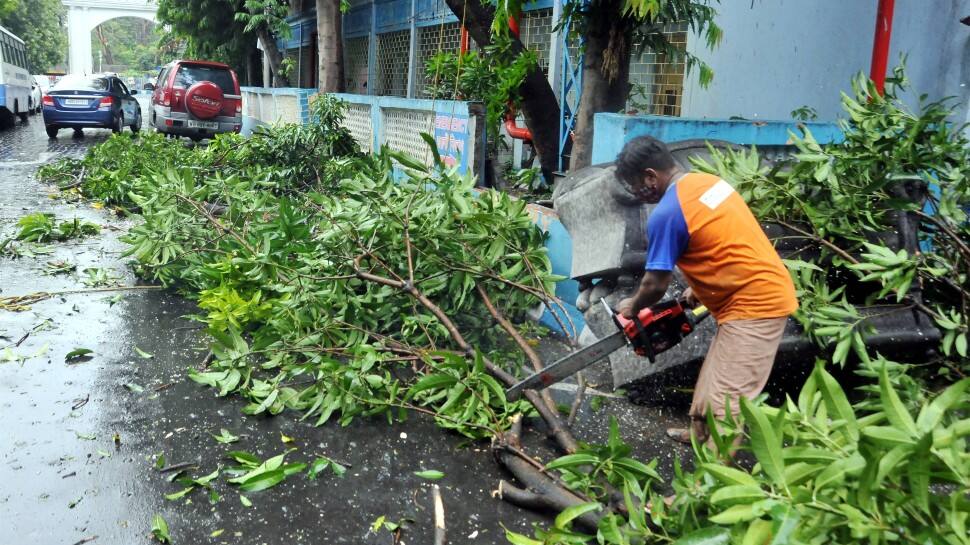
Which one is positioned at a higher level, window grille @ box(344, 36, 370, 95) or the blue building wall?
window grille @ box(344, 36, 370, 95)

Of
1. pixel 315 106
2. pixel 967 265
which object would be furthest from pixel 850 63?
pixel 315 106

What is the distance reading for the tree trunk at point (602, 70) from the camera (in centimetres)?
662

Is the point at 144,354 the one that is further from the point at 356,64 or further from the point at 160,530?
the point at 356,64

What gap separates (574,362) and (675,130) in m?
2.45

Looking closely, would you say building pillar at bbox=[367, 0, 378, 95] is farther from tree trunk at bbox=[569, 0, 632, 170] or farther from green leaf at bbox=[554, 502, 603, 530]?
green leaf at bbox=[554, 502, 603, 530]

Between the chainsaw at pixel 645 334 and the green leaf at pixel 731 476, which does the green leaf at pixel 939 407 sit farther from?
the chainsaw at pixel 645 334

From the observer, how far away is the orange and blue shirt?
11.2ft

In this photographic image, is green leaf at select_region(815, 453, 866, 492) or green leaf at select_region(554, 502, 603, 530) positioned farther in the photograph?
green leaf at select_region(554, 502, 603, 530)

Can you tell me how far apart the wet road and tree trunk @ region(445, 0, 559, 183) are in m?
3.13

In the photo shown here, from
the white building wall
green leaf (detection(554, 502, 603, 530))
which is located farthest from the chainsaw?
the white building wall

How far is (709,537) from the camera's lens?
2.10 m

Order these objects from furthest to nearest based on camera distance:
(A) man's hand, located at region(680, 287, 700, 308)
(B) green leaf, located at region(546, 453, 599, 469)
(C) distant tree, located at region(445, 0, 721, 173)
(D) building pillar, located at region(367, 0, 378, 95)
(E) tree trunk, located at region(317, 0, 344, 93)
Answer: (D) building pillar, located at region(367, 0, 378, 95)
(E) tree trunk, located at region(317, 0, 344, 93)
(C) distant tree, located at region(445, 0, 721, 173)
(A) man's hand, located at region(680, 287, 700, 308)
(B) green leaf, located at region(546, 453, 599, 469)

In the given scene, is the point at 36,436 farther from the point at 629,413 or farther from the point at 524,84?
the point at 524,84

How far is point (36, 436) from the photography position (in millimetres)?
4051
